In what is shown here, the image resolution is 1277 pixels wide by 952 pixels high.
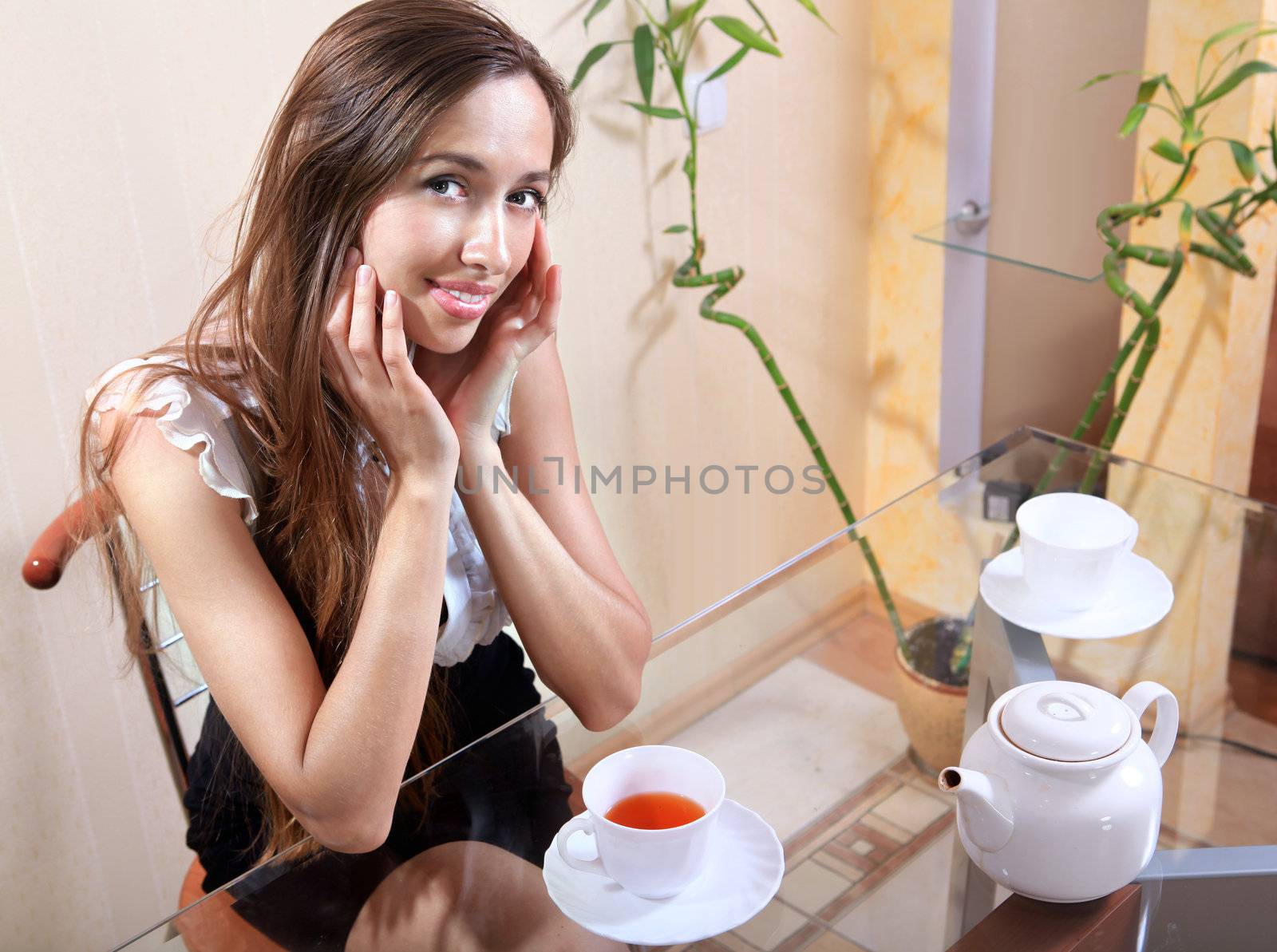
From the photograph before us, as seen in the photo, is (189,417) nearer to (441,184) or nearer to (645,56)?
(441,184)

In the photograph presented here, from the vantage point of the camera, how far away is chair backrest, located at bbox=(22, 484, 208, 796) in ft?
4.10

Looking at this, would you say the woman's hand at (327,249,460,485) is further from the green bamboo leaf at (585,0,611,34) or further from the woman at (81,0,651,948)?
the green bamboo leaf at (585,0,611,34)

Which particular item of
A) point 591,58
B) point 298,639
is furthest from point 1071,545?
point 591,58

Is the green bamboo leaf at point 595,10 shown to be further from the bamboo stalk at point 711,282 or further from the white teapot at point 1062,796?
the white teapot at point 1062,796

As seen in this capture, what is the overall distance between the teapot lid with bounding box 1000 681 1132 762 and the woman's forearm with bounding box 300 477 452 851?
19.8 inches

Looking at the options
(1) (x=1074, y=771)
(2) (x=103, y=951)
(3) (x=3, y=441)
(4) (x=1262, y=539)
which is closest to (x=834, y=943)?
(1) (x=1074, y=771)

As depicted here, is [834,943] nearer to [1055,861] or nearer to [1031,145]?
[1055,861]

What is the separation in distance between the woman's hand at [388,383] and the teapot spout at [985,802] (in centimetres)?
53

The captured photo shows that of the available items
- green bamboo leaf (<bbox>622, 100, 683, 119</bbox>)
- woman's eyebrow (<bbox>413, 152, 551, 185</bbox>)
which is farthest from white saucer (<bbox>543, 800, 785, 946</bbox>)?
green bamboo leaf (<bbox>622, 100, 683, 119</bbox>)

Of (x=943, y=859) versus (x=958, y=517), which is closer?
(x=943, y=859)

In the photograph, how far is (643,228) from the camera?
2053mm

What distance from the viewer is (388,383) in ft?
3.57

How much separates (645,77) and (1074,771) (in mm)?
1377

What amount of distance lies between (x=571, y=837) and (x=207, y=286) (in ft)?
3.30
